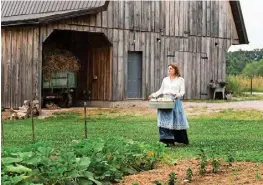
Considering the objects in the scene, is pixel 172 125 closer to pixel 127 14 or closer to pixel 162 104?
pixel 162 104

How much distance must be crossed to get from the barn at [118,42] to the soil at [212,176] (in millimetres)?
15662

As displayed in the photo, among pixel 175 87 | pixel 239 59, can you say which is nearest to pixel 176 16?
pixel 175 87

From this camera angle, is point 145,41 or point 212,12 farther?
point 212,12

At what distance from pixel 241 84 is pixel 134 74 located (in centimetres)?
1219

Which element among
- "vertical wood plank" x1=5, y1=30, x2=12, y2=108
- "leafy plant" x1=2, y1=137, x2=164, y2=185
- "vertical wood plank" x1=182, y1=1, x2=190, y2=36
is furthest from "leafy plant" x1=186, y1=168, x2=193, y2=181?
"vertical wood plank" x1=182, y1=1, x2=190, y2=36

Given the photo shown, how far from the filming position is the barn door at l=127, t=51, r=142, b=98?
28812 millimetres

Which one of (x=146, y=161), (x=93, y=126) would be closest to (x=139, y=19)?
(x=93, y=126)

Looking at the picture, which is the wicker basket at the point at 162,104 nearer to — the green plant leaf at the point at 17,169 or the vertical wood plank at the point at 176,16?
the green plant leaf at the point at 17,169

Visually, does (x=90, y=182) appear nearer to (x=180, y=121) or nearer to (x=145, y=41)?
(x=180, y=121)

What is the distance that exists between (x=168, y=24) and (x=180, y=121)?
53.6ft

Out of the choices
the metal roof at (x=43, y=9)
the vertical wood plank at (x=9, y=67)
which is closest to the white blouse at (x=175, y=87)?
the metal roof at (x=43, y=9)

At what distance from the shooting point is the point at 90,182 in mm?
7906

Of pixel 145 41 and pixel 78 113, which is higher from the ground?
pixel 145 41

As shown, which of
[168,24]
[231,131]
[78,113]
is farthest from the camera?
[168,24]
